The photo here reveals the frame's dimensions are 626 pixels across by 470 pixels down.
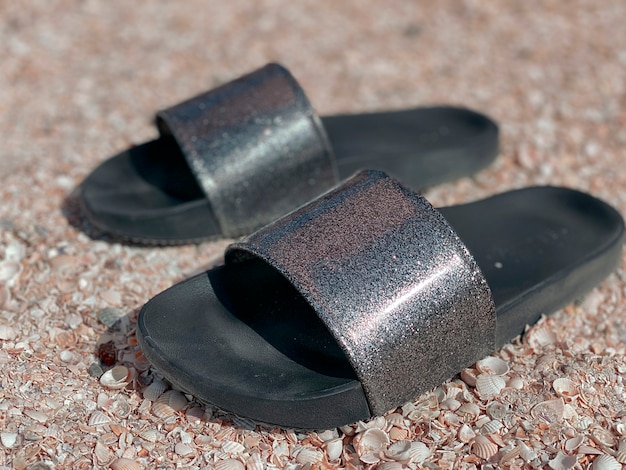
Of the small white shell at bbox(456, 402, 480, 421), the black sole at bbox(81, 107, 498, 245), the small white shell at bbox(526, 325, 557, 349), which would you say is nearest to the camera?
the small white shell at bbox(456, 402, 480, 421)

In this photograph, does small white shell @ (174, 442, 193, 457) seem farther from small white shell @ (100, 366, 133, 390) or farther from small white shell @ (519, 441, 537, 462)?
small white shell @ (519, 441, 537, 462)

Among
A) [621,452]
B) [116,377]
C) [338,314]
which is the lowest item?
[621,452]

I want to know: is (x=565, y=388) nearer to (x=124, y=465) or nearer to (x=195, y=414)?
(x=195, y=414)

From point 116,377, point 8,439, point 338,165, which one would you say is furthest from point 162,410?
point 338,165

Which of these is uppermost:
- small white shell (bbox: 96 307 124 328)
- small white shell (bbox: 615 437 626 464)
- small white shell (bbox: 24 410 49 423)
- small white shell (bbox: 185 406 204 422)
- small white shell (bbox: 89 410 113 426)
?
small white shell (bbox: 24 410 49 423)

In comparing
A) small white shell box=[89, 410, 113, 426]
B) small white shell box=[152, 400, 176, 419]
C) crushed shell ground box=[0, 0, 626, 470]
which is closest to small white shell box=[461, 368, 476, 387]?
crushed shell ground box=[0, 0, 626, 470]

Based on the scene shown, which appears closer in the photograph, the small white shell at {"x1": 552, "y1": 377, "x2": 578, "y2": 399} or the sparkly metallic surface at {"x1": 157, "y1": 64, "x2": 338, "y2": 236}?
the small white shell at {"x1": 552, "y1": 377, "x2": 578, "y2": 399}

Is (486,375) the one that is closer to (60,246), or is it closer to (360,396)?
(360,396)
